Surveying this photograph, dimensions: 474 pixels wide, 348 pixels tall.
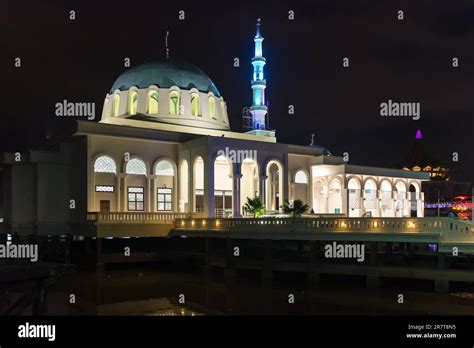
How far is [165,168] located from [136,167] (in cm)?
266

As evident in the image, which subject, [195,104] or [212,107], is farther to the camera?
[212,107]

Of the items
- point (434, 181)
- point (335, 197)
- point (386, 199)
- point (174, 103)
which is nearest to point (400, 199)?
point (386, 199)

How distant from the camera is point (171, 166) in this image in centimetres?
4238

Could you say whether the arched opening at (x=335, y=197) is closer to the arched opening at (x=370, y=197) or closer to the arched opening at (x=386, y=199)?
the arched opening at (x=370, y=197)

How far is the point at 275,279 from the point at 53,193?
56.8 feet

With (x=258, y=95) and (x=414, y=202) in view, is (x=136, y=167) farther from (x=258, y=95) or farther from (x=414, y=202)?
(x=414, y=202)

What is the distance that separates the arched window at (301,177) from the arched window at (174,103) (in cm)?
1137

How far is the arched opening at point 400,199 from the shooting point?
5484 centimetres

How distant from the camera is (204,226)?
113 feet

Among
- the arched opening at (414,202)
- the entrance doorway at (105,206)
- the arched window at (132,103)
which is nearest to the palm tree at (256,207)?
the entrance doorway at (105,206)

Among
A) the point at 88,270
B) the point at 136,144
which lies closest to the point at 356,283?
the point at 88,270

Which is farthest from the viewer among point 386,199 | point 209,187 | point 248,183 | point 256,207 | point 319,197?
point 386,199

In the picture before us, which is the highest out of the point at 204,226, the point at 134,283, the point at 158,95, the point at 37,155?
the point at 158,95

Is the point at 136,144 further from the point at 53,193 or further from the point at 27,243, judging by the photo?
the point at 27,243
